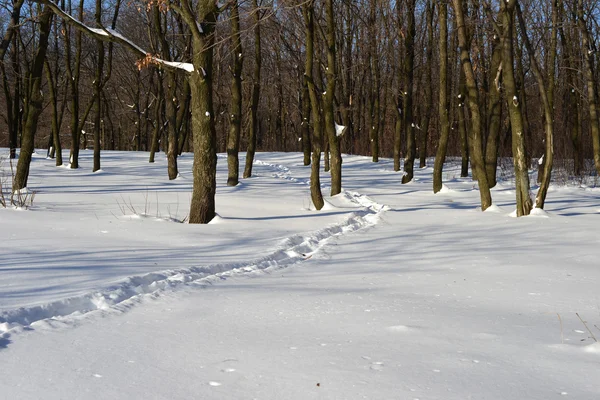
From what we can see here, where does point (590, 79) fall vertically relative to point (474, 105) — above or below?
above

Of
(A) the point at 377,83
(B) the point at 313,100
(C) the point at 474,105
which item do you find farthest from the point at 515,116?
(A) the point at 377,83

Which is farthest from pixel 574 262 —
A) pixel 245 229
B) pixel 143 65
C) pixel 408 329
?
pixel 143 65

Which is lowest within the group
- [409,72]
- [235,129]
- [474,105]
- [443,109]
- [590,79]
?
[235,129]

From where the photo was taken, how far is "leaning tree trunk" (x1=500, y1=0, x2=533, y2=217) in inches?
503

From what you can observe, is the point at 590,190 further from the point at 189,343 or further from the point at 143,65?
the point at 189,343

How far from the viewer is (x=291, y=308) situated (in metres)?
4.99

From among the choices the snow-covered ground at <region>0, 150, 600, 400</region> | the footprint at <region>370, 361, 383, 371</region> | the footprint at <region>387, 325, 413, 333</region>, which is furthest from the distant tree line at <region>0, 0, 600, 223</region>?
the footprint at <region>370, 361, 383, 371</region>

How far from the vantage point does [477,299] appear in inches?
218

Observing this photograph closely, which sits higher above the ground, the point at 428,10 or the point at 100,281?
the point at 428,10

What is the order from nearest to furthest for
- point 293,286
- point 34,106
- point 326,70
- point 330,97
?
1. point 293,286
2. point 34,106
3. point 330,97
4. point 326,70

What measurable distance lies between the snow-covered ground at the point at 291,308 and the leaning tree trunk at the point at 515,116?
1.50 m

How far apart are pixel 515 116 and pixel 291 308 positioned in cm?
941

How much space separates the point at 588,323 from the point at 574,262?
3.15 meters

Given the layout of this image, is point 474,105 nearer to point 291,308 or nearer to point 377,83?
point 291,308
